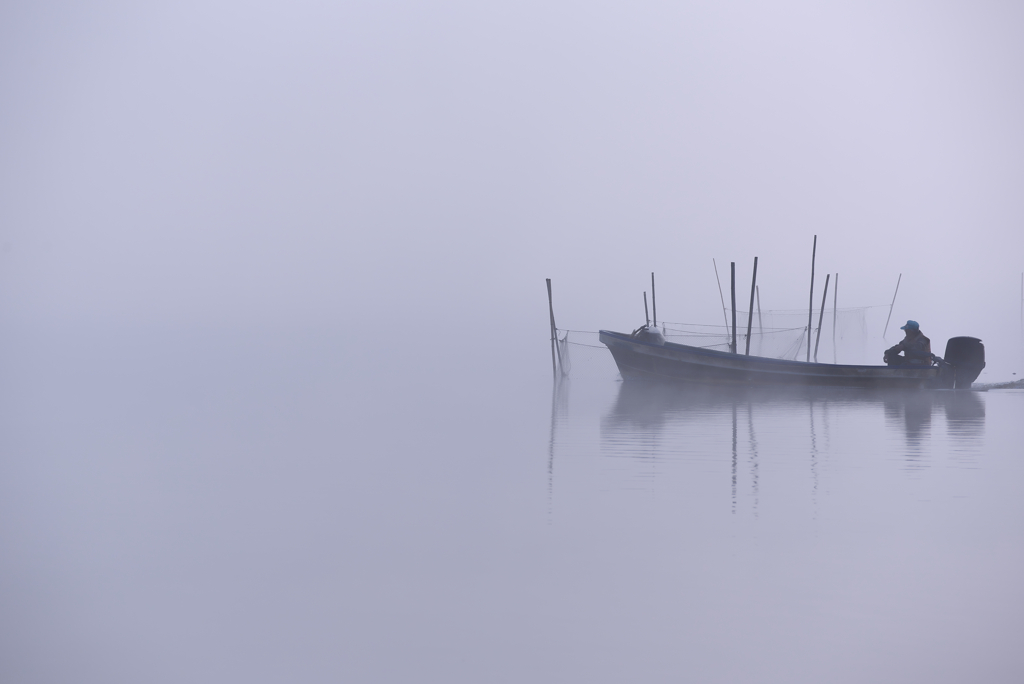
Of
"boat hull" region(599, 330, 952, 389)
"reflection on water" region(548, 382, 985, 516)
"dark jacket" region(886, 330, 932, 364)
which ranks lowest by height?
"reflection on water" region(548, 382, 985, 516)

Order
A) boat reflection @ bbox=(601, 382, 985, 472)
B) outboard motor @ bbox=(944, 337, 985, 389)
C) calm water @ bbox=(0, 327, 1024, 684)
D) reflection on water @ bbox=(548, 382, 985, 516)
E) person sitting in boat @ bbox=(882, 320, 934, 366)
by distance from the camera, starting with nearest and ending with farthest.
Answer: calm water @ bbox=(0, 327, 1024, 684), reflection on water @ bbox=(548, 382, 985, 516), boat reflection @ bbox=(601, 382, 985, 472), person sitting in boat @ bbox=(882, 320, 934, 366), outboard motor @ bbox=(944, 337, 985, 389)

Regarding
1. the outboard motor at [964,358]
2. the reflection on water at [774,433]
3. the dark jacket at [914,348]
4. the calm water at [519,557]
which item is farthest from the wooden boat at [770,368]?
the calm water at [519,557]

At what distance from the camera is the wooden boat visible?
19.6 meters

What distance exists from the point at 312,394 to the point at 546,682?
18108mm

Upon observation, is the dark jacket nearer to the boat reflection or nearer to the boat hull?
the boat hull

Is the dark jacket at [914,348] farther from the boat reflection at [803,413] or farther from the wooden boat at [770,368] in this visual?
the boat reflection at [803,413]

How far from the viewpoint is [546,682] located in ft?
11.5

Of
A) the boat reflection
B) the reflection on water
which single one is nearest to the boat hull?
the boat reflection

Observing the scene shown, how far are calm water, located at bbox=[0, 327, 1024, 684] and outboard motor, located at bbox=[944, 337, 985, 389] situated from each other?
8057 millimetres

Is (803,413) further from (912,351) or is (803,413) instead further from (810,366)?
(912,351)

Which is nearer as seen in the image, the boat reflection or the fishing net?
the boat reflection

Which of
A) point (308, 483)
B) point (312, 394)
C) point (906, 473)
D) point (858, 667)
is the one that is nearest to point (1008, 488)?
point (906, 473)

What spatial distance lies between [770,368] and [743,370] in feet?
2.03

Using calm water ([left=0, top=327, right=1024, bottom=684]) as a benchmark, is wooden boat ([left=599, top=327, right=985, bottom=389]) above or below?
above
